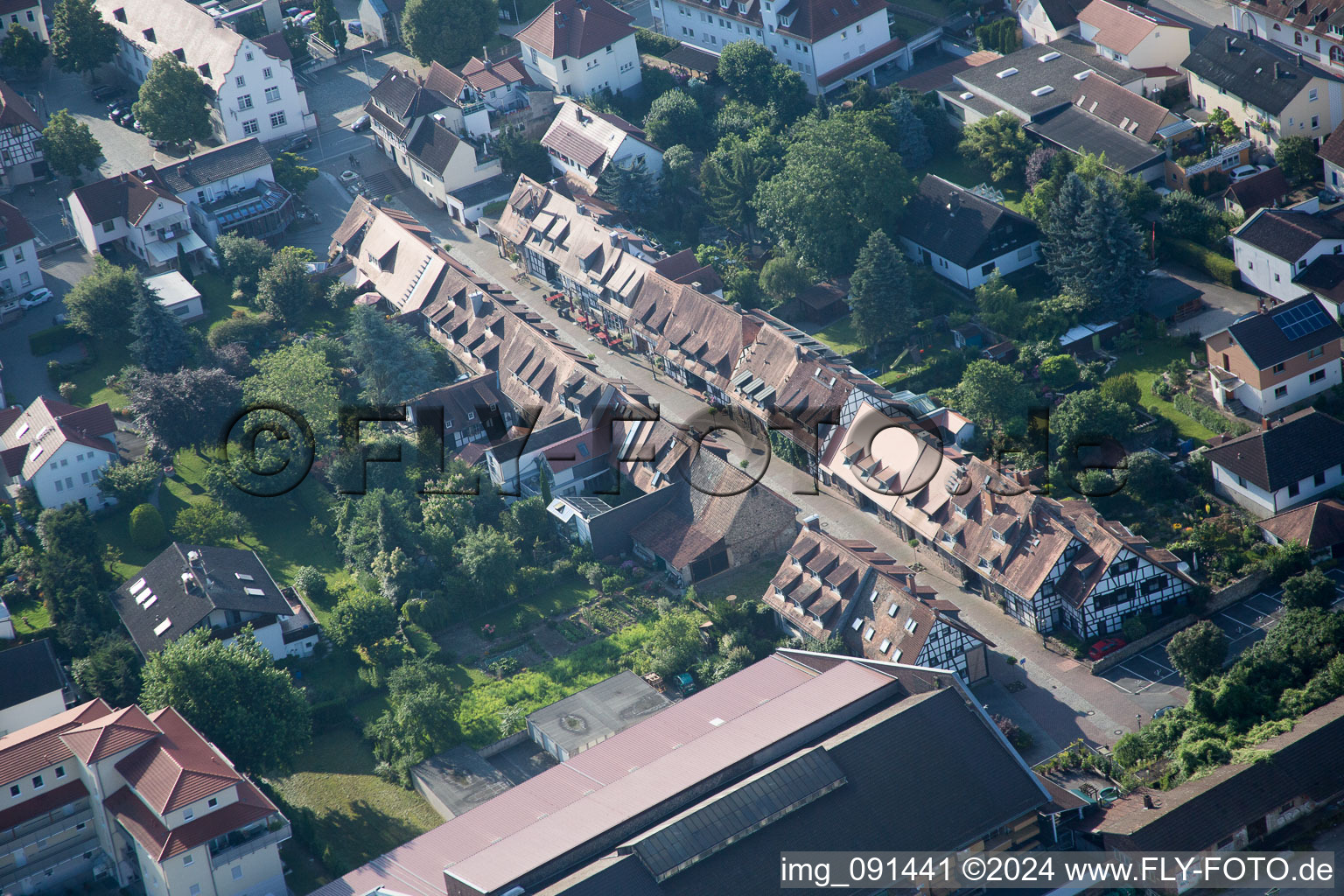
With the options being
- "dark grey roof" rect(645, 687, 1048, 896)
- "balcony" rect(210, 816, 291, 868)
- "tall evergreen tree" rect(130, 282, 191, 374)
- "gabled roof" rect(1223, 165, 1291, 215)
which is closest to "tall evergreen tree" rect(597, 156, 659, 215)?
"tall evergreen tree" rect(130, 282, 191, 374)

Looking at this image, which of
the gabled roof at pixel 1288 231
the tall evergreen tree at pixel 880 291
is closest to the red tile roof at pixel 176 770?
the tall evergreen tree at pixel 880 291

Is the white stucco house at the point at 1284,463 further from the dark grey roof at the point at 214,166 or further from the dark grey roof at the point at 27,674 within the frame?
the dark grey roof at the point at 214,166

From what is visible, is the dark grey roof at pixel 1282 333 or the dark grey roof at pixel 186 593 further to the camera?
the dark grey roof at pixel 1282 333

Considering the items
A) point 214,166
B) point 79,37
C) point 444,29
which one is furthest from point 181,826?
point 79,37

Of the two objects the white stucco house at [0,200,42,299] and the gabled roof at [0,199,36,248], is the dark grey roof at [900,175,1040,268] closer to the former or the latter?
the white stucco house at [0,200,42,299]

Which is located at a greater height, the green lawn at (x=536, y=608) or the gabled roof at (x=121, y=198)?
the gabled roof at (x=121, y=198)

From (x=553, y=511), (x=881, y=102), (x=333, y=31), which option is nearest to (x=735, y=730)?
(x=553, y=511)
